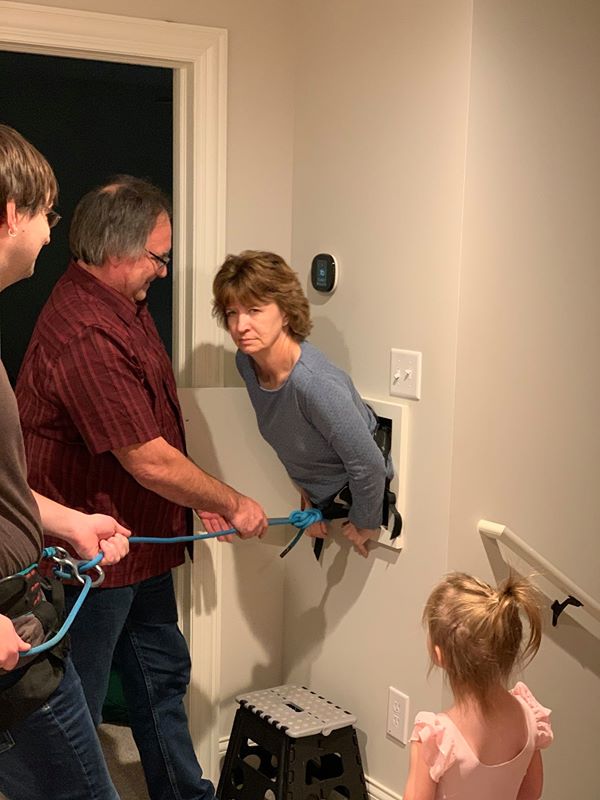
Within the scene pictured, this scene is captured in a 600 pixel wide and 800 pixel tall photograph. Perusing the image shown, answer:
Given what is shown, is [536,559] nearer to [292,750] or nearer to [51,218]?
[292,750]

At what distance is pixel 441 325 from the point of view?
8.00 feet

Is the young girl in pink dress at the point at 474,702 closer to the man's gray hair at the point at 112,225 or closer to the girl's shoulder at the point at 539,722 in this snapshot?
the girl's shoulder at the point at 539,722

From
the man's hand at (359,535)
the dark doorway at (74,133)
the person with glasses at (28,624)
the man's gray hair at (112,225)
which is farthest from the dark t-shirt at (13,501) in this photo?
the dark doorway at (74,133)

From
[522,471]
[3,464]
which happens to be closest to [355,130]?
[522,471]

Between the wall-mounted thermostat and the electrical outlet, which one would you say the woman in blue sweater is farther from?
the electrical outlet

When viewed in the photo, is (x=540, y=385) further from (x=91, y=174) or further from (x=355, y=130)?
(x=91, y=174)

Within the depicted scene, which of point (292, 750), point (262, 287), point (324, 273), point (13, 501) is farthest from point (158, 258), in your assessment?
point (292, 750)

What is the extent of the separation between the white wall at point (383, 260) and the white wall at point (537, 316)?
58mm

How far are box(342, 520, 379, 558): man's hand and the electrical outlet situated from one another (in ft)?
1.19

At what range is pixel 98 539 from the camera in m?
1.89

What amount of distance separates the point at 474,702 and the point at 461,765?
0.36 feet

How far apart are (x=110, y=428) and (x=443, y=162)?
98cm

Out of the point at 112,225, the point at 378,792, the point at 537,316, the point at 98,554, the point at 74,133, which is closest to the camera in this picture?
the point at 98,554

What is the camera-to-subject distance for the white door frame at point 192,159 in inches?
102
